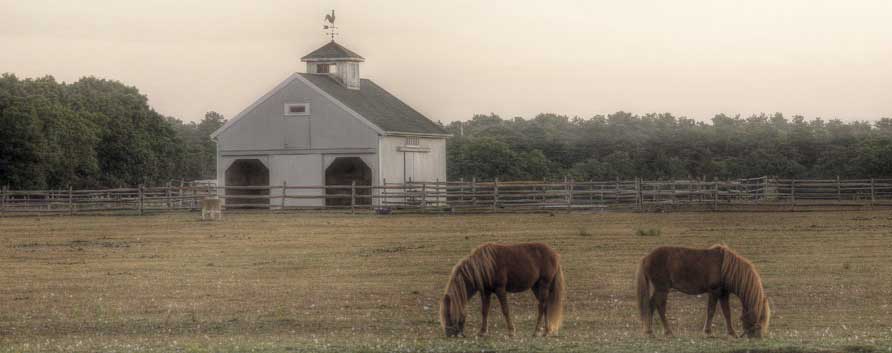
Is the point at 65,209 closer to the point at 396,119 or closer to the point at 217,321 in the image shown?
the point at 396,119

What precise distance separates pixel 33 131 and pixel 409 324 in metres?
52.1

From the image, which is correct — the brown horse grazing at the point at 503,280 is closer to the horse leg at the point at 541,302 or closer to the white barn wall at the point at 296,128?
Answer: the horse leg at the point at 541,302

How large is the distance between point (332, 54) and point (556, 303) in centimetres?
3785

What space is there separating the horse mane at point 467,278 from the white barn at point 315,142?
32153mm

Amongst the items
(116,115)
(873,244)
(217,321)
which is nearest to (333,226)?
(873,244)

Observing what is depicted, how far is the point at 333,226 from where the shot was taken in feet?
119

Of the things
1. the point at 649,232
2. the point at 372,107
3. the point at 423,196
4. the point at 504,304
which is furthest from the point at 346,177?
the point at 504,304

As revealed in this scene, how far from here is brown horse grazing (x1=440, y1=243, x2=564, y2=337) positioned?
12.8 metres

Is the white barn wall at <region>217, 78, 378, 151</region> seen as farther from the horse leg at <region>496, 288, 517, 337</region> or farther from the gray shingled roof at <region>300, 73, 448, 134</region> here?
the horse leg at <region>496, 288, 517, 337</region>

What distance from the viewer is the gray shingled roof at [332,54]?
49.9m

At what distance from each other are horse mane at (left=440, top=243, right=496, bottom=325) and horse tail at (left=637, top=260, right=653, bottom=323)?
1605mm

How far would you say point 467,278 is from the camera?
504 inches

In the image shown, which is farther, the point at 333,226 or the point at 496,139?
the point at 496,139

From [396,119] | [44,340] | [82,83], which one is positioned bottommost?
[44,340]
